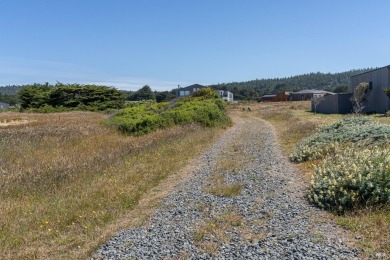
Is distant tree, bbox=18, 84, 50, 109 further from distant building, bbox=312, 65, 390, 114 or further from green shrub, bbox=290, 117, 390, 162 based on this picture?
green shrub, bbox=290, 117, 390, 162

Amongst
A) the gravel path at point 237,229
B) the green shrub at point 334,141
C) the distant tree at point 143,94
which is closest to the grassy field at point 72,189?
the gravel path at point 237,229

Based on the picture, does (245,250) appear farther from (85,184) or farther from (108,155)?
(108,155)

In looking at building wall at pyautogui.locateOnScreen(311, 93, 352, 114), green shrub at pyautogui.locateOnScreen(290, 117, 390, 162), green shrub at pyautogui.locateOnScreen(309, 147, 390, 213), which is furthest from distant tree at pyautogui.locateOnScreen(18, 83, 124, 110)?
green shrub at pyautogui.locateOnScreen(309, 147, 390, 213)

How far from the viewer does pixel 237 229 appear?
202 inches

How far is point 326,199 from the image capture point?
5.91 meters

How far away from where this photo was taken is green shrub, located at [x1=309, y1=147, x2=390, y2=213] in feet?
18.2

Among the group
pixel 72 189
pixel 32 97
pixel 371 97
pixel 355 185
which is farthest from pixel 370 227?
pixel 32 97

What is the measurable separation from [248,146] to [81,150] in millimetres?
6585

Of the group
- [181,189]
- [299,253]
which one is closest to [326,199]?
[299,253]

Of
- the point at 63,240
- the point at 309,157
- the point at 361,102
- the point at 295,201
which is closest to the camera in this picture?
the point at 63,240

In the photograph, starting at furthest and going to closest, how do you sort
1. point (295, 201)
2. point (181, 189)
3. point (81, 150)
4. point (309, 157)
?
1. point (81, 150)
2. point (309, 157)
3. point (181, 189)
4. point (295, 201)

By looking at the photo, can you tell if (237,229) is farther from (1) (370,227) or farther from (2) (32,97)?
(2) (32,97)

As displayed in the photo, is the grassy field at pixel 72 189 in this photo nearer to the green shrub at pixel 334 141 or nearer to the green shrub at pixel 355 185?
the green shrub at pixel 355 185

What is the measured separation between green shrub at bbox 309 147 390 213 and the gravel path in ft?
1.15
